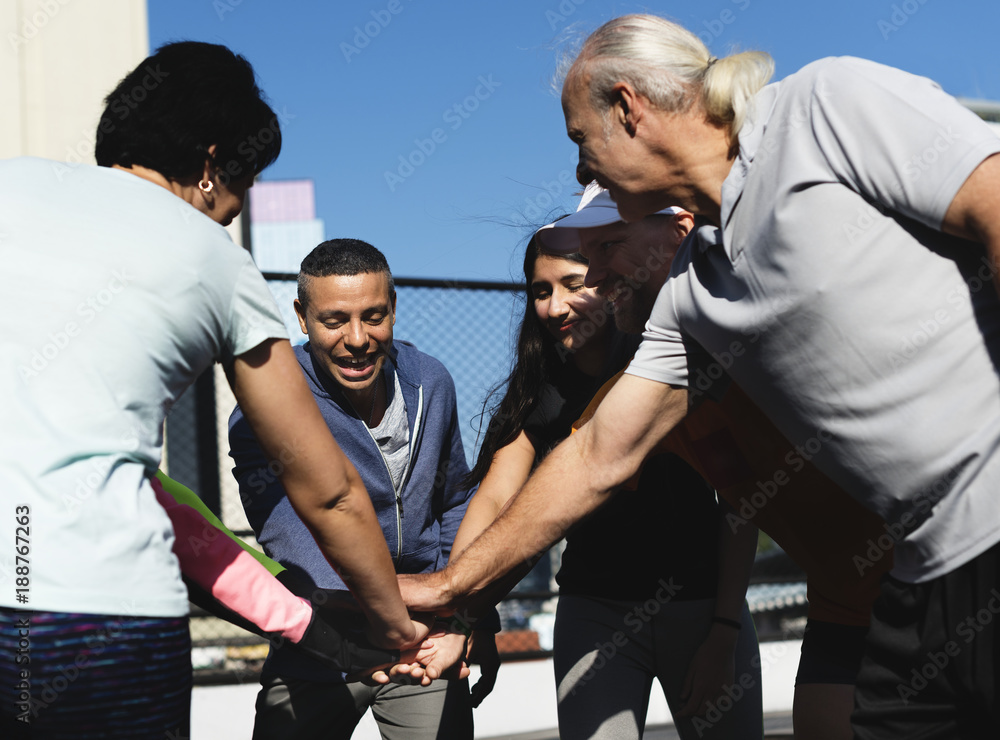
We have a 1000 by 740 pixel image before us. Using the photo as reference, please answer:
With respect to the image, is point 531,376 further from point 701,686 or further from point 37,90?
point 37,90

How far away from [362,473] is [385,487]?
3.4 inches

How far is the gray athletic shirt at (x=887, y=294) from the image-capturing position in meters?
1.48

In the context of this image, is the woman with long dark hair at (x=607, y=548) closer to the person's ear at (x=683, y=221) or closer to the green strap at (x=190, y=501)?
the person's ear at (x=683, y=221)

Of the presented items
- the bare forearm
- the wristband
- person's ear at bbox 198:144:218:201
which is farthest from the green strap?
the wristband

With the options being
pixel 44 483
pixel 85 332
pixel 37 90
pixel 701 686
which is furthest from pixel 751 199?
pixel 37 90

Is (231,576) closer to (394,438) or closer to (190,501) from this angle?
(190,501)

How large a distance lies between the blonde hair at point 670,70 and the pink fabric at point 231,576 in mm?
1250

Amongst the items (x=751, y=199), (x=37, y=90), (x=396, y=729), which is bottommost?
(x=396, y=729)

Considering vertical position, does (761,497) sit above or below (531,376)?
below

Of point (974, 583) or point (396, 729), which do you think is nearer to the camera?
point (974, 583)

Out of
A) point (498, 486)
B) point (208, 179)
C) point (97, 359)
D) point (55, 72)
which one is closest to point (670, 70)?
point (208, 179)

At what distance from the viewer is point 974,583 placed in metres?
1.54

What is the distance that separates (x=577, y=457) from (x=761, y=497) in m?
0.54

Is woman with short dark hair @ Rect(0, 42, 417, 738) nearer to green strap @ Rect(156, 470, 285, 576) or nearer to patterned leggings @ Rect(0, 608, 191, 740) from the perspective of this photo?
patterned leggings @ Rect(0, 608, 191, 740)
